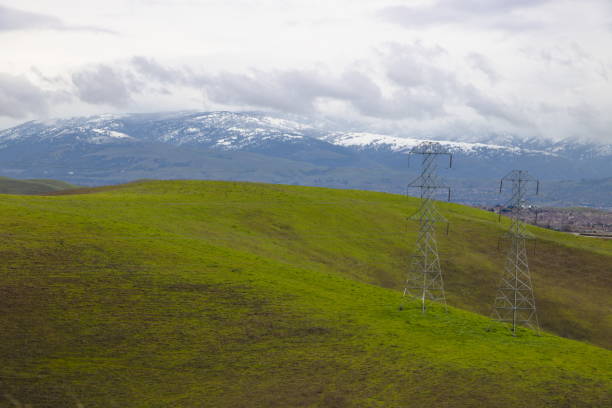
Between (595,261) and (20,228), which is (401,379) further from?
(595,261)

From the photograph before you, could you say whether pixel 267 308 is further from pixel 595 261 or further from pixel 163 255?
pixel 595 261

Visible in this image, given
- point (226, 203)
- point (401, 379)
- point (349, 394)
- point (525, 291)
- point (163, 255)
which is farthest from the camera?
point (226, 203)

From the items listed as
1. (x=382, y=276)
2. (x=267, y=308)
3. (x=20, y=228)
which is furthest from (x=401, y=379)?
(x=20, y=228)

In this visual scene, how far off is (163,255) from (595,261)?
101 meters

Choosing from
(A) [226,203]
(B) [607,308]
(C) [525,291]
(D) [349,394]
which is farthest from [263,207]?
(D) [349,394]

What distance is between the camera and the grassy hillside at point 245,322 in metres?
61.7

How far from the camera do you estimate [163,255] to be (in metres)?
95.2

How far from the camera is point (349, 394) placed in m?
61.6

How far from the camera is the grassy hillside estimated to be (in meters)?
61.7

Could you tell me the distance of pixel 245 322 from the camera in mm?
77312

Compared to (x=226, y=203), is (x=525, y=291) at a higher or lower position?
lower

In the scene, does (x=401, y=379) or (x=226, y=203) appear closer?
(x=401, y=379)

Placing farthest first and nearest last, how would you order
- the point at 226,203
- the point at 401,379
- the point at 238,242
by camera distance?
the point at 226,203, the point at 238,242, the point at 401,379

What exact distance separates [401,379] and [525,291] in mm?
70802
